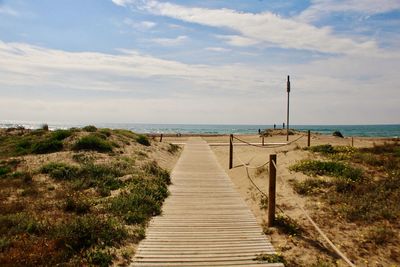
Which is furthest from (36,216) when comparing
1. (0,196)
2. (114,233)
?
(0,196)

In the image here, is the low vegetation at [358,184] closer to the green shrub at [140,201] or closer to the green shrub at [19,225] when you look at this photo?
the green shrub at [140,201]

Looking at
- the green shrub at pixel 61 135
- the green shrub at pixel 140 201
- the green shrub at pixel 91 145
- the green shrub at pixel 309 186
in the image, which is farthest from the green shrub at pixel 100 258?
the green shrub at pixel 61 135

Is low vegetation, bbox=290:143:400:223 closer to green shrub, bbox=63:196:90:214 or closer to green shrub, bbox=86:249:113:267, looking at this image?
green shrub, bbox=86:249:113:267

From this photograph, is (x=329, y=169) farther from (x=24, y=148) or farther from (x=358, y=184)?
(x=24, y=148)

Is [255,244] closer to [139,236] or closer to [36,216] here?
[139,236]

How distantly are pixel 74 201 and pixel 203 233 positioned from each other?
4185 millimetres

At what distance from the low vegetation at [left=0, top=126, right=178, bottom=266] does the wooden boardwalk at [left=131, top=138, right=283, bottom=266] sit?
0.45 meters

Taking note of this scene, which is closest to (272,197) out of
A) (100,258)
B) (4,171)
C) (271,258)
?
(271,258)

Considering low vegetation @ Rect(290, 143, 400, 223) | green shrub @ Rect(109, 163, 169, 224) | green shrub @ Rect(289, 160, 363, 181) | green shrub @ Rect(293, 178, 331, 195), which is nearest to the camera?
green shrub @ Rect(109, 163, 169, 224)

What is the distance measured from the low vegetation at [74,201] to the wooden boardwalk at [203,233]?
1.47 ft

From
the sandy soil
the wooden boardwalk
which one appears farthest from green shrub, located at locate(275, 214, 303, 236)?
the wooden boardwalk

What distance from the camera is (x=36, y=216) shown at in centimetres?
911

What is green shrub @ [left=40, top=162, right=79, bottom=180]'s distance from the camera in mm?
15109

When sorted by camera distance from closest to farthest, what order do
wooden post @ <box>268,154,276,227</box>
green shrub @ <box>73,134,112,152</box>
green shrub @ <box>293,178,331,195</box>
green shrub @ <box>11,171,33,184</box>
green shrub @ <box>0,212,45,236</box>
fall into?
1. green shrub @ <box>0,212,45,236</box>
2. wooden post @ <box>268,154,276,227</box>
3. green shrub @ <box>293,178,331,195</box>
4. green shrub @ <box>11,171,33,184</box>
5. green shrub @ <box>73,134,112,152</box>
